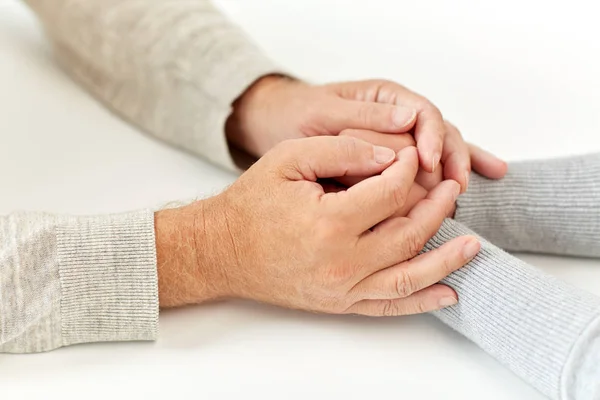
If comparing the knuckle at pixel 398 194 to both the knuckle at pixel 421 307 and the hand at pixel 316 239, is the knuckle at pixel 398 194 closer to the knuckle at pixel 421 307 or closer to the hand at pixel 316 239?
the hand at pixel 316 239

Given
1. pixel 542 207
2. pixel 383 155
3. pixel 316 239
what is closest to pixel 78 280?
pixel 316 239

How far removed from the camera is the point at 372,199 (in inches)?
32.6

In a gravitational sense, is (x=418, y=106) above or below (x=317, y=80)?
above

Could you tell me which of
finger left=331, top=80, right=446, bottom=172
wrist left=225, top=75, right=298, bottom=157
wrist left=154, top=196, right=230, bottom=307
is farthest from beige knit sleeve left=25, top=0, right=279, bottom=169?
wrist left=154, top=196, right=230, bottom=307

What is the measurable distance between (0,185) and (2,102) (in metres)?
0.20

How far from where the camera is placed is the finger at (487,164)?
3.31 feet

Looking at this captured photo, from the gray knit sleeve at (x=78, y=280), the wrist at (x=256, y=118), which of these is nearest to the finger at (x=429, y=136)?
the wrist at (x=256, y=118)

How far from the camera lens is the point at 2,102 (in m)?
1.23

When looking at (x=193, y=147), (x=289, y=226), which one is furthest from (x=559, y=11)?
(x=289, y=226)

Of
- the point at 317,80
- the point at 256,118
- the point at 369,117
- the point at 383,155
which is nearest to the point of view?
the point at 383,155

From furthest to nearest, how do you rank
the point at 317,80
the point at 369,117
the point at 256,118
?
1. the point at 317,80
2. the point at 256,118
3. the point at 369,117

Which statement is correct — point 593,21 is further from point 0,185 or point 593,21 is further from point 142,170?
point 0,185

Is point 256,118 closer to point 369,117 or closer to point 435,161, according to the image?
point 369,117

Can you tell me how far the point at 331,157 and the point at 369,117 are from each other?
0.14 m
